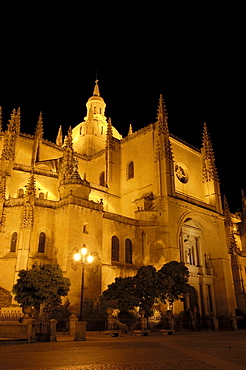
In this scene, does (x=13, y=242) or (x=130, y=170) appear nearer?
(x=13, y=242)

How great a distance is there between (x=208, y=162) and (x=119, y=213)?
491 inches

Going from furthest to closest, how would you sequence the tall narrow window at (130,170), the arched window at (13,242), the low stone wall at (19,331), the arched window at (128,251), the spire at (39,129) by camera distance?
the tall narrow window at (130,170)
the spire at (39,129)
the arched window at (128,251)
the arched window at (13,242)
the low stone wall at (19,331)

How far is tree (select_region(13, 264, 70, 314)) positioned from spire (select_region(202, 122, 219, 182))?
950 inches

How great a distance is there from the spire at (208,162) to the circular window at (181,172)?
302 centimetres

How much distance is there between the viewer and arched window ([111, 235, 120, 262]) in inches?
1166

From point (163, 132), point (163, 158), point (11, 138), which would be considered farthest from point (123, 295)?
point (163, 132)

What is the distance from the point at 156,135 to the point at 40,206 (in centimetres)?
1504

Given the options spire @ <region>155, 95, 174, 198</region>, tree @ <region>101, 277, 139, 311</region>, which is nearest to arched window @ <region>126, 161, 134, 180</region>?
spire @ <region>155, 95, 174, 198</region>

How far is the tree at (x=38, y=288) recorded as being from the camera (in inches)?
851

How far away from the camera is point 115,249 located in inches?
1175

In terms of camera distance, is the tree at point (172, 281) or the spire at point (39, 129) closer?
the tree at point (172, 281)

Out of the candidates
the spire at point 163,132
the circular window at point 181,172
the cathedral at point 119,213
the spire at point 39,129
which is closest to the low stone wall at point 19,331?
the cathedral at point 119,213

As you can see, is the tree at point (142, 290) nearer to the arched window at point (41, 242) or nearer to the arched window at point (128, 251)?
the arched window at point (128, 251)

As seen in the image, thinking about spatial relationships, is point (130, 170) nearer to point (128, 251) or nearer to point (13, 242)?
point (128, 251)
